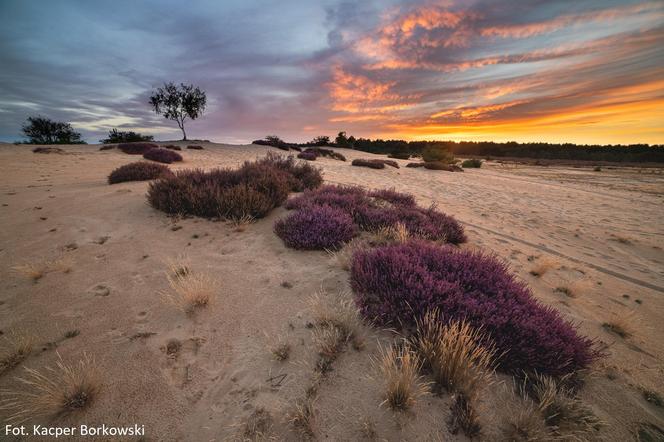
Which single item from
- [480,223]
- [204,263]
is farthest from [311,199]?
[480,223]

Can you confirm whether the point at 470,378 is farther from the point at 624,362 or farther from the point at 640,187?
the point at 640,187

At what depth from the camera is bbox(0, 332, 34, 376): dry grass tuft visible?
245 cm

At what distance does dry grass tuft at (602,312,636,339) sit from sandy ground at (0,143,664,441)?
68 mm

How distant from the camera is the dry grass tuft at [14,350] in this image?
8.02 feet

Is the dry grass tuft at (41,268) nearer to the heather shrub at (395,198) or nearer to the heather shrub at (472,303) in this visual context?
the heather shrub at (472,303)

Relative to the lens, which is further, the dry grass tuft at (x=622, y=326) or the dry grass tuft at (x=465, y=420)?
the dry grass tuft at (x=622, y=326)

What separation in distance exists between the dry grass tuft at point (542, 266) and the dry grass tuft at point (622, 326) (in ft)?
4.39

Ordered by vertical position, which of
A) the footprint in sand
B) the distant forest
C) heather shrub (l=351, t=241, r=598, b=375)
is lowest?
the footprint in sand

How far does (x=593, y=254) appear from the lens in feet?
20.4

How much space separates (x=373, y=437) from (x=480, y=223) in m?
7.49

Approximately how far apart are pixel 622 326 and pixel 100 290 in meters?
7.08

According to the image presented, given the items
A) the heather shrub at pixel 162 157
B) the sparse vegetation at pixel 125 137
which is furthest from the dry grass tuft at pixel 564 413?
the sparse vegetation at pixel 125 137

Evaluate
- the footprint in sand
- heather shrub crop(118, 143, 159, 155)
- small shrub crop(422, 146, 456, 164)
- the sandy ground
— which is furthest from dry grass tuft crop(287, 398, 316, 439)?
small shrub crop(422, 146, 456, 164)

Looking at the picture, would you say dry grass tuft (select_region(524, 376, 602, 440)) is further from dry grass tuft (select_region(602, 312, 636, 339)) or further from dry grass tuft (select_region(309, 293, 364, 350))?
dry grass tuft (select_region(602, 312, 636, 339))
